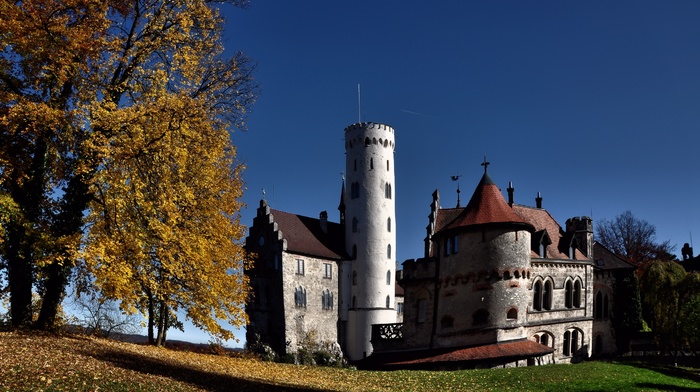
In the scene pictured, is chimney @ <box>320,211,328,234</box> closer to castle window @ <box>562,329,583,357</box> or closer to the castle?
the castle

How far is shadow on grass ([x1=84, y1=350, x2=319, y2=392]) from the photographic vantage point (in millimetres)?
19625

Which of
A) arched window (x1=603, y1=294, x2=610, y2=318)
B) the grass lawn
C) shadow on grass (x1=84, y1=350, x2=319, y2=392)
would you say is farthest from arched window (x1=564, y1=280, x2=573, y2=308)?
shadow on grass (x1=84, y1=350, x2=319, y2=392)

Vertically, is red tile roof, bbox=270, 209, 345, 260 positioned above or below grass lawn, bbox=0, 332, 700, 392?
above

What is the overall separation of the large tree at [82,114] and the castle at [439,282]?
63.5 ft

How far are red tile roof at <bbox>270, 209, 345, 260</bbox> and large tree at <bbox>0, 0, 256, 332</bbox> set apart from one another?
35.1 m

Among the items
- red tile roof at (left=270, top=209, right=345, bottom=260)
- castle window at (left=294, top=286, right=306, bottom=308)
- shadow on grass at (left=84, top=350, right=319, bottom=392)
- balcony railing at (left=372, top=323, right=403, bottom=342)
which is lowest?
balcony railing at (left=372, top=323, right=403, bottom=342)

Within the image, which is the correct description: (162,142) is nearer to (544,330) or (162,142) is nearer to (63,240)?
(63,240)

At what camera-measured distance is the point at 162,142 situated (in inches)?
861

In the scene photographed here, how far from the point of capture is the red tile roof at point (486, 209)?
3872cm

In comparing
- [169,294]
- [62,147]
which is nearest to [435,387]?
[169,294]

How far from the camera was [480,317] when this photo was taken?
38.8m

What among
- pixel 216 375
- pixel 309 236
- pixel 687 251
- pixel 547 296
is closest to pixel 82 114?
pixel 216 375

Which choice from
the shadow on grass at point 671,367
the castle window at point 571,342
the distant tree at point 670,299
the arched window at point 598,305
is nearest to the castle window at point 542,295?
the castle window at point 571,342

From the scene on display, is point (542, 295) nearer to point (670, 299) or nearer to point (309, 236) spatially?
point (670, 299)
